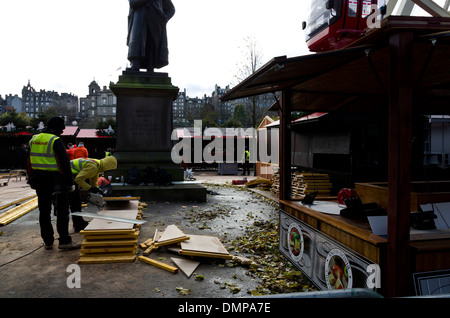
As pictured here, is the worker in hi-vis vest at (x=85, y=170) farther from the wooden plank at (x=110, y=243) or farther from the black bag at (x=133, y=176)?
the black bag at (x=133, y=176)

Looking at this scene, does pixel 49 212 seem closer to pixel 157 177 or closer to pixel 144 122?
pixel 157 177

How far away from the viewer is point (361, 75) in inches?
191

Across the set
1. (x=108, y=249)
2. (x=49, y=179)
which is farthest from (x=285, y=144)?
(x=49, y=179)

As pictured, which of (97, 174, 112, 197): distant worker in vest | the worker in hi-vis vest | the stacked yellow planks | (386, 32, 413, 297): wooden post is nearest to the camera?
(386, 32, 413, 297): wooden post

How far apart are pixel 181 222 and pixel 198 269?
306 cm

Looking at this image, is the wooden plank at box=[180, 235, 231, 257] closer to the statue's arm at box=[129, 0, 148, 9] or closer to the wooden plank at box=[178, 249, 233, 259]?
the wooden plank at box=[178, 249, 233, 259]

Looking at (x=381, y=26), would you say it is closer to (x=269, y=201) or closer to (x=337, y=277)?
(x=337, y=277)

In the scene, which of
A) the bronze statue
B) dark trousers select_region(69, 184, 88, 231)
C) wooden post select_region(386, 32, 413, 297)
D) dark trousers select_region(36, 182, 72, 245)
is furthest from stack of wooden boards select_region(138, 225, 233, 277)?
the bronze statue

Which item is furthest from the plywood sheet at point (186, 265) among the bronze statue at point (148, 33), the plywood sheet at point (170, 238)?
the bronze statue at point (148, 33)

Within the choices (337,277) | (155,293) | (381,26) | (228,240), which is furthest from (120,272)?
(381,26)

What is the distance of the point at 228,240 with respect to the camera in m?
6.41

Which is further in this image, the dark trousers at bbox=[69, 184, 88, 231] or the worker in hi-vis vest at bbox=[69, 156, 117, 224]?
the dark trousers at bbox=[69, 184, 88, 231]

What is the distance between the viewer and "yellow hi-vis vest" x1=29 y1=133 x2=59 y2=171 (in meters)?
5.43

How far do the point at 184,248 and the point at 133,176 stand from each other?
643cm
